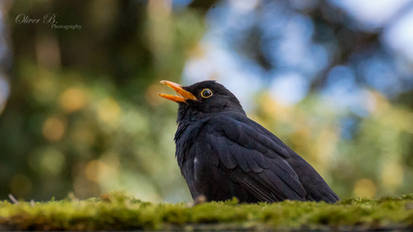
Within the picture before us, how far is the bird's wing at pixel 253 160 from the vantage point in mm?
4043

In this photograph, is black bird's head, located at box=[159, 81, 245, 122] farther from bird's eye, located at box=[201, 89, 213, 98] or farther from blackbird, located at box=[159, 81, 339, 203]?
blackbird, located at box=[159, 81, 339, 203]

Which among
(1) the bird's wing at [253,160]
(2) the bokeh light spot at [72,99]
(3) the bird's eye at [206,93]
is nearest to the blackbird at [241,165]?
(1) the bird's wing at [253,160]

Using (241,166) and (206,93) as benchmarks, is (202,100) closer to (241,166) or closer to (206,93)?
(206,93)

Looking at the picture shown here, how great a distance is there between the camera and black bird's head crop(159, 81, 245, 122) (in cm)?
545

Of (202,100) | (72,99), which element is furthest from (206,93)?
(72,99)

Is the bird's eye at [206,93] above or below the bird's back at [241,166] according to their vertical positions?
above

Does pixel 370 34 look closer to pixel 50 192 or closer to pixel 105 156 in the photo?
pixel 105 156

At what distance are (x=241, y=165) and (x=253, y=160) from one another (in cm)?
15

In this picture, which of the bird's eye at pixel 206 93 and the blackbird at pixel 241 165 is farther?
the bird's eye at pixel 206 93

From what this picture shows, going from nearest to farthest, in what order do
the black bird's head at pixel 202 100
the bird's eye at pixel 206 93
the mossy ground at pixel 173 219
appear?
1. the mossy ground at pixel 173 219
2. the black bird's head at pixel 202 100
3. the bird's eye at pixel 206 93

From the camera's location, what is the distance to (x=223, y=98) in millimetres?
5641

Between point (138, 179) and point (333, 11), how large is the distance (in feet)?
17.1

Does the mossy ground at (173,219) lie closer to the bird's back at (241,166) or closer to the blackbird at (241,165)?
the blackbird at (241,165)

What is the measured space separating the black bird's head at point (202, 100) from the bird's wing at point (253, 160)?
76 cm
